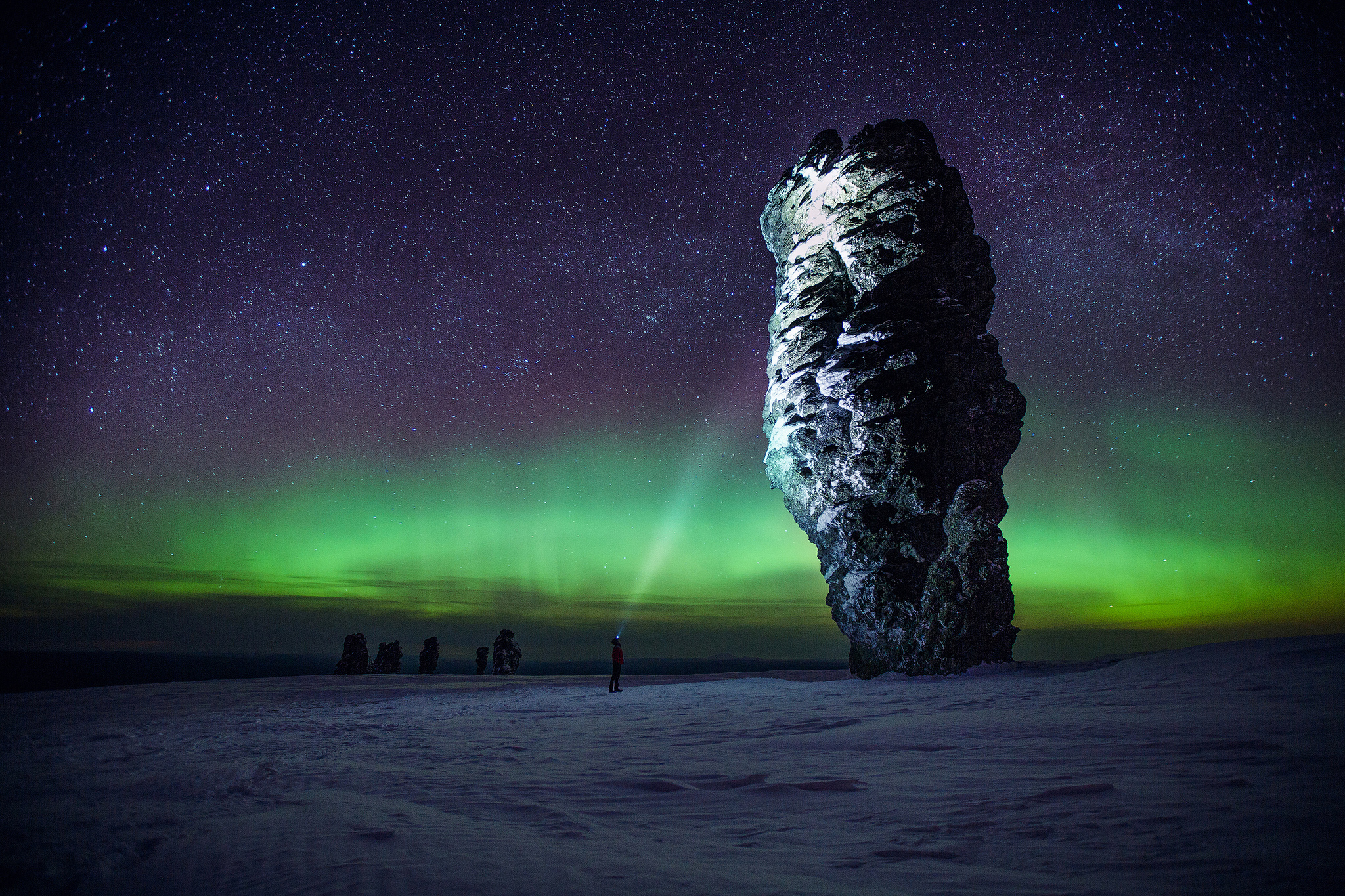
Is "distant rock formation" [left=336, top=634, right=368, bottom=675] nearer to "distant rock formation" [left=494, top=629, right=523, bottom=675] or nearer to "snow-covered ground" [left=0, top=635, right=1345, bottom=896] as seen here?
"distant rock formation" [left=494, top=629, right=523, bottom=675]

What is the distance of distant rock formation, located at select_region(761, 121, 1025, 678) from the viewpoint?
13492 mm

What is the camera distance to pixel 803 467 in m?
15.4

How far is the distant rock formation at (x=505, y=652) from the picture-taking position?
2923 cm

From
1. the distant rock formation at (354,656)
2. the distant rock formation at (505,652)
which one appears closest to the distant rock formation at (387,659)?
the distant rock formation at (354,656)

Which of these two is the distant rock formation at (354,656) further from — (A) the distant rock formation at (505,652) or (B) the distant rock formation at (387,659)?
(A) the distant rock formation at (505,652)

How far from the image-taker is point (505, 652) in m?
29.4

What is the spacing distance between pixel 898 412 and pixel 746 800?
11.7 meters

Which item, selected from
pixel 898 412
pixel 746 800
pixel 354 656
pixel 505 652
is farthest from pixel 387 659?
pixel 746 800

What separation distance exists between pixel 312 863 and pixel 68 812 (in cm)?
224

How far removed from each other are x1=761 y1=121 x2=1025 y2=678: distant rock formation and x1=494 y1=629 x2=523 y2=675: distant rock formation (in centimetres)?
1954

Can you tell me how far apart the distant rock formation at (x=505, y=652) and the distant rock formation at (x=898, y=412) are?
19.5 metres

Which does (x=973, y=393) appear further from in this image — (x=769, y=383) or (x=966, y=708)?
(x=966, y=708)

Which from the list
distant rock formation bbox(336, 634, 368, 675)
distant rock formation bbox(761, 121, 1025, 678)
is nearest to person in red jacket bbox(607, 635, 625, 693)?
distant rock formation bbox(761, 121, 1025, 678)

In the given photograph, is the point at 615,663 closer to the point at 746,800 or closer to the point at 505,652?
the point at 746,800
